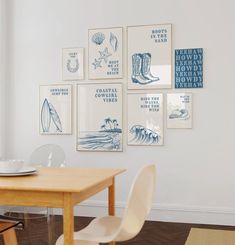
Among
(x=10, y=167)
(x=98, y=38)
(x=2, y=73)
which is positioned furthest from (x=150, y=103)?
(x=10, y=167)

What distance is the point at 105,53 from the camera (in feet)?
13.7

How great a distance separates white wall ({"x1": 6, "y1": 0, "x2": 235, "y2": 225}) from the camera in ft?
12.6

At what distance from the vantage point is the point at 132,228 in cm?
190

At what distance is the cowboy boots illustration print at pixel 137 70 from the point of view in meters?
4.05

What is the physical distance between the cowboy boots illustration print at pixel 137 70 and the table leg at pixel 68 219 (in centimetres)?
251

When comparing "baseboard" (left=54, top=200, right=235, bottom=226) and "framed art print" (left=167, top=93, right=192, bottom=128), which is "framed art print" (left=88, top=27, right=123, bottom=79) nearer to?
"framed art print" (left=167, top=93, right=192, bottom=128)

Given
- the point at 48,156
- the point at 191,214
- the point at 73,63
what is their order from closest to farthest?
the point at 48,156, the point at 191,214, the point at 73,63

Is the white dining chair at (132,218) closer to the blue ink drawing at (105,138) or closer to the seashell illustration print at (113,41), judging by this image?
the blue ink drawing at (105,138)

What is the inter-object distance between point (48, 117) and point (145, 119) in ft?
3.73

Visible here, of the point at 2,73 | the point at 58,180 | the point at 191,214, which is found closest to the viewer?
the point at 58,180

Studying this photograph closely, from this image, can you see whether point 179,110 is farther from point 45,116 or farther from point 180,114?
point 45,116

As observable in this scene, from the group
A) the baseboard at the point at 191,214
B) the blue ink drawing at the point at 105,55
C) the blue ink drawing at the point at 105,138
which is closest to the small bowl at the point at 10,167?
the blue ink drawing at the point at 105,138

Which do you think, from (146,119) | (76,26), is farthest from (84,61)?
(146,119)

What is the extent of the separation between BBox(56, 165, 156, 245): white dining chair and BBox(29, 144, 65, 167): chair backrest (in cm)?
143
